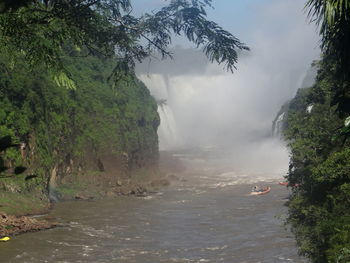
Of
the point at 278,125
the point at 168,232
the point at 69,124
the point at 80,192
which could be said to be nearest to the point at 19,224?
the point at 168,232

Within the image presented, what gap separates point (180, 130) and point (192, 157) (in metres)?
→ 17.8

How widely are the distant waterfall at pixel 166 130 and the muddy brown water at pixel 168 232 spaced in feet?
105

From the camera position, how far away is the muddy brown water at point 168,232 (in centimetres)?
1919

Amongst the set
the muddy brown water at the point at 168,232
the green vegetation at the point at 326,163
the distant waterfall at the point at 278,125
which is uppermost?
the distant waterfall at the point at 278,125

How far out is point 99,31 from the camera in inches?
309

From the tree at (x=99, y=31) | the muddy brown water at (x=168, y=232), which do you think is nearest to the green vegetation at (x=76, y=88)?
the tree at (x=99, y=31)

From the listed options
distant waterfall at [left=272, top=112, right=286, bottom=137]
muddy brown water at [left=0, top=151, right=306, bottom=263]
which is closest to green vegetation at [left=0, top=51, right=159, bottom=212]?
muddy brown water at [left=0, top=151, right=306, bottom=263]

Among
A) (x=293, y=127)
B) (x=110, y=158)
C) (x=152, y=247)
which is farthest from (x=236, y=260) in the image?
(x=110, y=158)

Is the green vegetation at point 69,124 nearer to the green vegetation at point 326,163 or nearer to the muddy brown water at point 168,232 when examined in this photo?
the muddy brown water at point 168,232

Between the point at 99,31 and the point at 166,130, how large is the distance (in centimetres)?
6574

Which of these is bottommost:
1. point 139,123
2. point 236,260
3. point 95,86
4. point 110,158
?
point 236,260

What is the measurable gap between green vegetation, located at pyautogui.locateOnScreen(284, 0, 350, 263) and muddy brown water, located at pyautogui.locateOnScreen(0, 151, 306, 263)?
3.24 meters

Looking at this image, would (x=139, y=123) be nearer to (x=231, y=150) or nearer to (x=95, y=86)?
(x=95, y=86)

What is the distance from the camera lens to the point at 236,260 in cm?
1833
